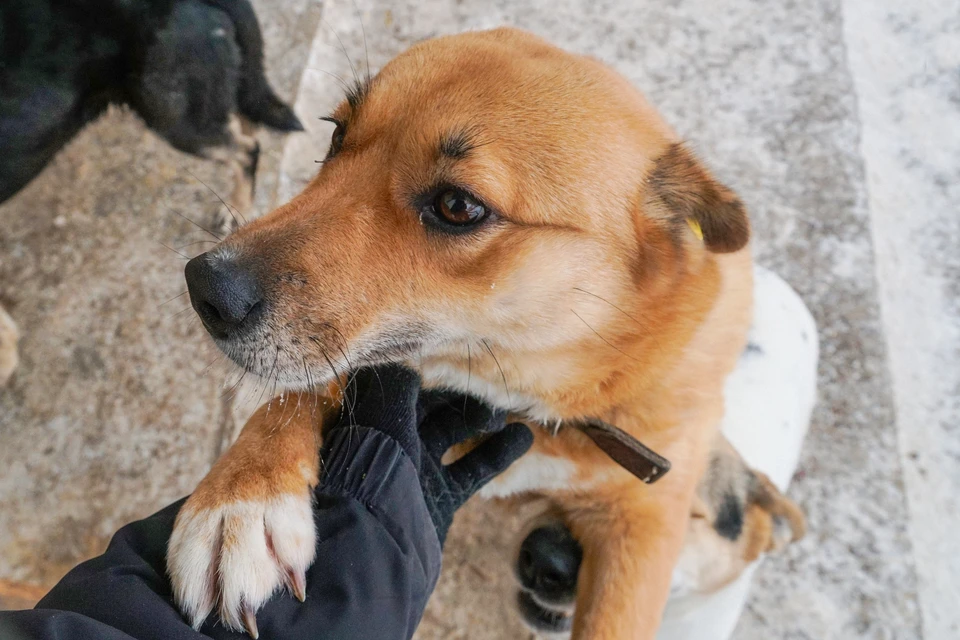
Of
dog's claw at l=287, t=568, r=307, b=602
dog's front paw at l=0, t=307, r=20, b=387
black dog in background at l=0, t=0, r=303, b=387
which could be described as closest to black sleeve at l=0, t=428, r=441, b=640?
dog's claw at l=287, t=568, r=307, b=602

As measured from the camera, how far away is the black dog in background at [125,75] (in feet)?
7.55

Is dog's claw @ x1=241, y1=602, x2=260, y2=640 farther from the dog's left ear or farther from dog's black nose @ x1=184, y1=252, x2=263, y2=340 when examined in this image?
the dog's left ear

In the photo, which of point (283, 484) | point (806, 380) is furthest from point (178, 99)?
point (806, 380)

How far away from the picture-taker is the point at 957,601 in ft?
7.84

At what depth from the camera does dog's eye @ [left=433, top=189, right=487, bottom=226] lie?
1.35 m

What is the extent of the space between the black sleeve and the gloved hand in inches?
3.1

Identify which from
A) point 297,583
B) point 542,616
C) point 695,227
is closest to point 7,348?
point 297,583

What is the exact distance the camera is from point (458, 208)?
1363 mm

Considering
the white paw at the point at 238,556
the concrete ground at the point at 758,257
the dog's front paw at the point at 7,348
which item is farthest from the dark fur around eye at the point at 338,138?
the dog's front paw at the point at 7,348

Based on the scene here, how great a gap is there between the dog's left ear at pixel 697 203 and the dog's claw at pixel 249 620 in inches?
48.5

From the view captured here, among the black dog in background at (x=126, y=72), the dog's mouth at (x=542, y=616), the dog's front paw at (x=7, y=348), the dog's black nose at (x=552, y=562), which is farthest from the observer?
the dog's front paw at (x=7, y=348)

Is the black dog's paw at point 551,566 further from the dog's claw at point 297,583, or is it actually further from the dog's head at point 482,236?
the dog's claw at point 297,583

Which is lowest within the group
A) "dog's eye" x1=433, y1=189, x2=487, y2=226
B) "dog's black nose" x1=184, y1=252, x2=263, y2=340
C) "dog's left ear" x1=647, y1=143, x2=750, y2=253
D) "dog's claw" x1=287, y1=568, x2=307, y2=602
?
"dog's claw" x1=287, y1=568, x2=307, y2=602

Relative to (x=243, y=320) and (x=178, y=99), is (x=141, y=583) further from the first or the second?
(x=178, y=99)
